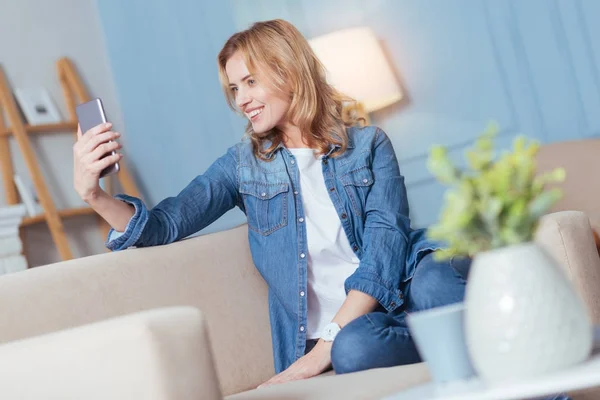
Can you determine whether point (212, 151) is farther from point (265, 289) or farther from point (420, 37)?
point (265, 289)

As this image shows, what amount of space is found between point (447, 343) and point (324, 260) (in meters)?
0.92

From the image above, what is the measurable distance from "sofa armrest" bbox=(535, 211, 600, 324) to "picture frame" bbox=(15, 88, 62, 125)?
247cm

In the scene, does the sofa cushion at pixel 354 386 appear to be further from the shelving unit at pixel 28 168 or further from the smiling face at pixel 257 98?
the shelving unit at pixel 28 168

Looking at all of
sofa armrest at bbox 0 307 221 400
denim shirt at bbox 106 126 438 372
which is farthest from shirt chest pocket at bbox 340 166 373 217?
sofa armrest at bbox 0 307 221 400

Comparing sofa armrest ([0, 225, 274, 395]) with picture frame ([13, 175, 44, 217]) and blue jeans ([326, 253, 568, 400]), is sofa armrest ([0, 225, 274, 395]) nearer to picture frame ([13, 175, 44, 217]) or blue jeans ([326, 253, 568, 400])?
blue jeans ([326, 253, 568, 400])

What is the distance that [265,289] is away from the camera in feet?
6.15

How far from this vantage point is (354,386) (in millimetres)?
1202

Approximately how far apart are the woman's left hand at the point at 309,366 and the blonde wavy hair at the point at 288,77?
481mm

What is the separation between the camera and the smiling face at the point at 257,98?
1.95 meters

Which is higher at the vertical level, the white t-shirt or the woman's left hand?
the white t-shirt

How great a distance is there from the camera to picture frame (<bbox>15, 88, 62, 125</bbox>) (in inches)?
138

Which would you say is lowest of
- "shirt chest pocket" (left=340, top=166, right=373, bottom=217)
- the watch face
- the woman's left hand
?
the woman's left hand

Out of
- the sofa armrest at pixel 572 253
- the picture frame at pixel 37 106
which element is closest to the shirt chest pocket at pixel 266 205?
the sofa armrest at pixel 572 253

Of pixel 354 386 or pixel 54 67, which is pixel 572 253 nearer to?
pixel 354 386
